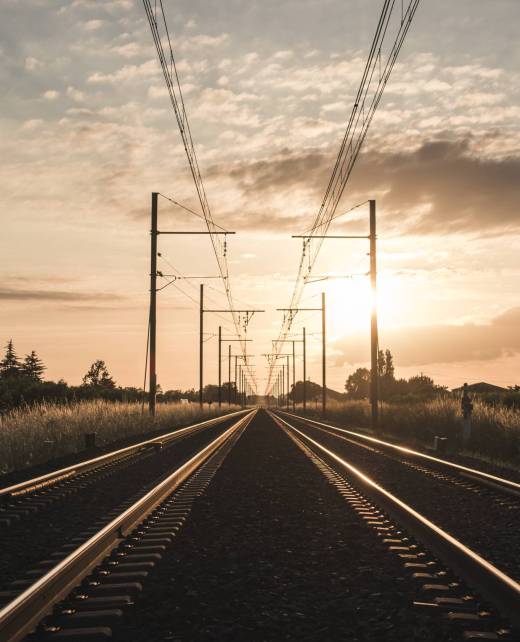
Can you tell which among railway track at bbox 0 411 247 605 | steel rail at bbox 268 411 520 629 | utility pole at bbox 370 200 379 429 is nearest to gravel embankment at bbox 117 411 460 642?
steel rail at bbox 268 411 520 629

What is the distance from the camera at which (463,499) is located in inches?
398

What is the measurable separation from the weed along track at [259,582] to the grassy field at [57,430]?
25.8ft

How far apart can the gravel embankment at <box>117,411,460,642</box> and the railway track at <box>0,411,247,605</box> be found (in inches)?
44.5

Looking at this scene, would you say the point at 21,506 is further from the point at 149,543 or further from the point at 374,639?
the point at 374,639

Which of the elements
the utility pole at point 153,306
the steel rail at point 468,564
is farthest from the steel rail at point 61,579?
the utility pole at point 153,306

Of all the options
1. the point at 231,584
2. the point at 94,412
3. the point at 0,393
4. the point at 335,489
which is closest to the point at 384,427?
the point at 94,412

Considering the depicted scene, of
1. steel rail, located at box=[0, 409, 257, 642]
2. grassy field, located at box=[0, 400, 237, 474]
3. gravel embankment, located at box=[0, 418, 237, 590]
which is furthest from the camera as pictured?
grassy field, located at box=[0, 400, 237, 474]

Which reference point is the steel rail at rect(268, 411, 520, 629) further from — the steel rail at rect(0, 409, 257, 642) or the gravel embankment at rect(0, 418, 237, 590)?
the gravel embankment at rect(0, 418, 237, 590)

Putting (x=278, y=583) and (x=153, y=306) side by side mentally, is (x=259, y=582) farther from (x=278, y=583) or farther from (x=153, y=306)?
(x=153, y=306)

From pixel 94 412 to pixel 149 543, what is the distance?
21768mm

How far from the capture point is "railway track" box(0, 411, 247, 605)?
21.5ft

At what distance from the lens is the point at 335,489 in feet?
36.5

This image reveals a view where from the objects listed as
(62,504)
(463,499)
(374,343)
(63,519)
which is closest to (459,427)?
(374,343)

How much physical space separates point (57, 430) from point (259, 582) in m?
15.8
